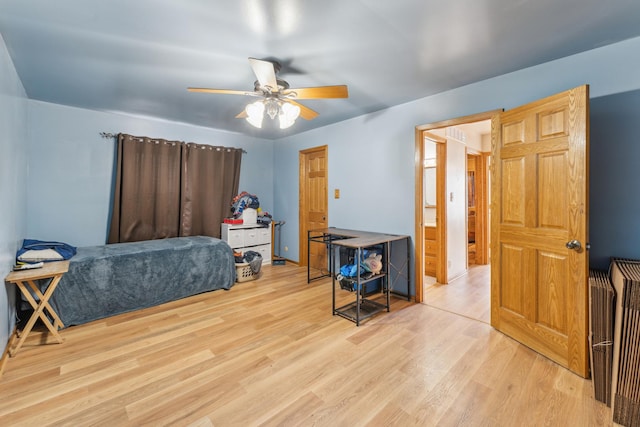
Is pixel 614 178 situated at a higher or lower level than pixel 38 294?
A: higher

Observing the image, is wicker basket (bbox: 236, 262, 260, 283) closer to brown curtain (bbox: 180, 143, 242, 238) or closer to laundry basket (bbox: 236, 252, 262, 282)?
laundry basket (bbox: 236, 252, 262, 282)

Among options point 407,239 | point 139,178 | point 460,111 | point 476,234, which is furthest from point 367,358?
point 476,234

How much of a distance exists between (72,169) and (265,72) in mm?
3118

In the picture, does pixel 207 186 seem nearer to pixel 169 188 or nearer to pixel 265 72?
pixel 169 188

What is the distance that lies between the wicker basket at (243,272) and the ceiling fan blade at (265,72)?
8.37 ft

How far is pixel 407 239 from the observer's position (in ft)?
11.0

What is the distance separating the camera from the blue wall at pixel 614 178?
1.99 metres

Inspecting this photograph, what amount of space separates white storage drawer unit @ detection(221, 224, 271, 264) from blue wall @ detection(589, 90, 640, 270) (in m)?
4.10

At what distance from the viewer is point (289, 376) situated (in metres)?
1.93

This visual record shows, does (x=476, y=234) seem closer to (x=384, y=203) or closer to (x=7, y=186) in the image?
(x=384, y=203)

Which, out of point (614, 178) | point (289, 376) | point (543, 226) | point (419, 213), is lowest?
point (289, 376)

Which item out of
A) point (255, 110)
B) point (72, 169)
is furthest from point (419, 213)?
point (72, 169)

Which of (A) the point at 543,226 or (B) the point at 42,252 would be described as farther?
(B) the point at 42,252

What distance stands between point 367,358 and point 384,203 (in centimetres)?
199
